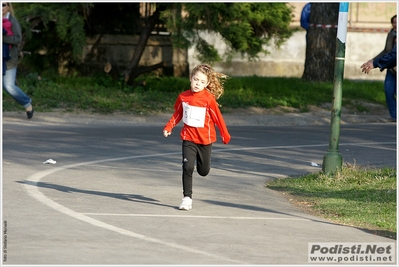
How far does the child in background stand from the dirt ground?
8.13 meters

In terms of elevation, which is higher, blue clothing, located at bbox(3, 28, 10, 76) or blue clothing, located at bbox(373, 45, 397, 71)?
blue clothing, located at bbox(373, 45, 397, 71)

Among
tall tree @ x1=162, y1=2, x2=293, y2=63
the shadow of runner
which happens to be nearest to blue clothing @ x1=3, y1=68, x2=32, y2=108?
tall tree @ x1=162, y1=2, x2=293, y2=63

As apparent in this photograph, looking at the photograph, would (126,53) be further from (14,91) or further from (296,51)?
(14,91)

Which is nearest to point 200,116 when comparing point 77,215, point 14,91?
point 77,215

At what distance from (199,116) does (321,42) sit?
1454 centimetres

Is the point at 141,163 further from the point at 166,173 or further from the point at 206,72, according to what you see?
the point at 206,72

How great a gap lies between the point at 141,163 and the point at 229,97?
332 inches

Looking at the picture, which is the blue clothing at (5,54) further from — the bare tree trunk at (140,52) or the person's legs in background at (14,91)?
the bare tree trunk at (140,52)

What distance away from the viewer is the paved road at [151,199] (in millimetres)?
6609

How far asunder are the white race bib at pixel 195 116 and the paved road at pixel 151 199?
2.57ft

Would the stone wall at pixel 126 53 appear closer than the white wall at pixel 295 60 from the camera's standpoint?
Yes

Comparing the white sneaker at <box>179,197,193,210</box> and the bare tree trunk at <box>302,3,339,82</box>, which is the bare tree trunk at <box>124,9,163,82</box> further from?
the white sneaker at <box>179,197,193,210</box>

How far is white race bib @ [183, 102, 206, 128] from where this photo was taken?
29.1 ft

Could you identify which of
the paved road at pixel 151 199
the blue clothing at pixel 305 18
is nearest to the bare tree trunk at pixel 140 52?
the blue clothing at pixel 305 18
